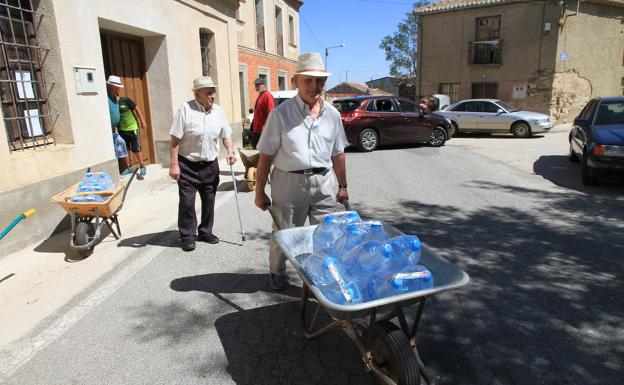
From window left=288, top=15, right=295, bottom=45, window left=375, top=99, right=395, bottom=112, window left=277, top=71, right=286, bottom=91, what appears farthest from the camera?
window left=288, top=15, right=295, bottom=45

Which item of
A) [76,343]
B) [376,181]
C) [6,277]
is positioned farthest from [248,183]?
[76,343]

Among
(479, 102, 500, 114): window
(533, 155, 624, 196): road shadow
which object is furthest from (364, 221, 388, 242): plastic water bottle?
(479, 102, 500, 114): window

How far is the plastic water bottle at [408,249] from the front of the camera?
2.45m

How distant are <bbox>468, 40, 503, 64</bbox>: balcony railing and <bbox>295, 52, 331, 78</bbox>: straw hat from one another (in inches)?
922

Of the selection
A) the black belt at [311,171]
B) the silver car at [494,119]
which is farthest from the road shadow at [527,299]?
the silver car at [494,119]

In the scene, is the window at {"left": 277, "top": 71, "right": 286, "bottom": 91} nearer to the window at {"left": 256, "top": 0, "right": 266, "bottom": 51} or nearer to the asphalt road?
the window at {"left": 256, "top": 0, "right": 266, "bottom": 51}

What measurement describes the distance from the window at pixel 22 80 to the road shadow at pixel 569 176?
27.9ft

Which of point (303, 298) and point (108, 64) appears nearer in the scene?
point (303, 298)

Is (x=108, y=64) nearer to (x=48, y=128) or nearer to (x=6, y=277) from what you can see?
(x=48, y=128)

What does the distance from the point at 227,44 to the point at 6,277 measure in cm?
943

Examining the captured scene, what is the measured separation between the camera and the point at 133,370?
113 inches

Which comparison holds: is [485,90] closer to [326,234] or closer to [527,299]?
[527,299]

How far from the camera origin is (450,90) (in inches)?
1017

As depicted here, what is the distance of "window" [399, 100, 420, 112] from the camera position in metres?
14.0
